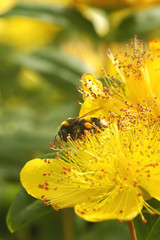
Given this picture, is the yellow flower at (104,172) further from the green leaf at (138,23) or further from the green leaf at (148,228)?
the green leaf at (138,23)

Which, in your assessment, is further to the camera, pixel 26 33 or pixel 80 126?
→ pixel 26 33

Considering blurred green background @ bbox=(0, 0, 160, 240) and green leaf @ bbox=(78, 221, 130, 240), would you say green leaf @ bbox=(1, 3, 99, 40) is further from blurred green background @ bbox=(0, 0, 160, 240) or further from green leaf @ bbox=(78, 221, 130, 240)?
green leaf @ bbox=(78, 221, 130, 240)

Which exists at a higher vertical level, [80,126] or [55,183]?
[80,126]

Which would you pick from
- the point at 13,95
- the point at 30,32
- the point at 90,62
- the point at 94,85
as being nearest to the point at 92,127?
the point at 94,85

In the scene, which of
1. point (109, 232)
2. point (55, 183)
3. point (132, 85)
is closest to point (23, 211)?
point (55, 183)

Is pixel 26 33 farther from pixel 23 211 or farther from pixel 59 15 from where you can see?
pixel 23 211
